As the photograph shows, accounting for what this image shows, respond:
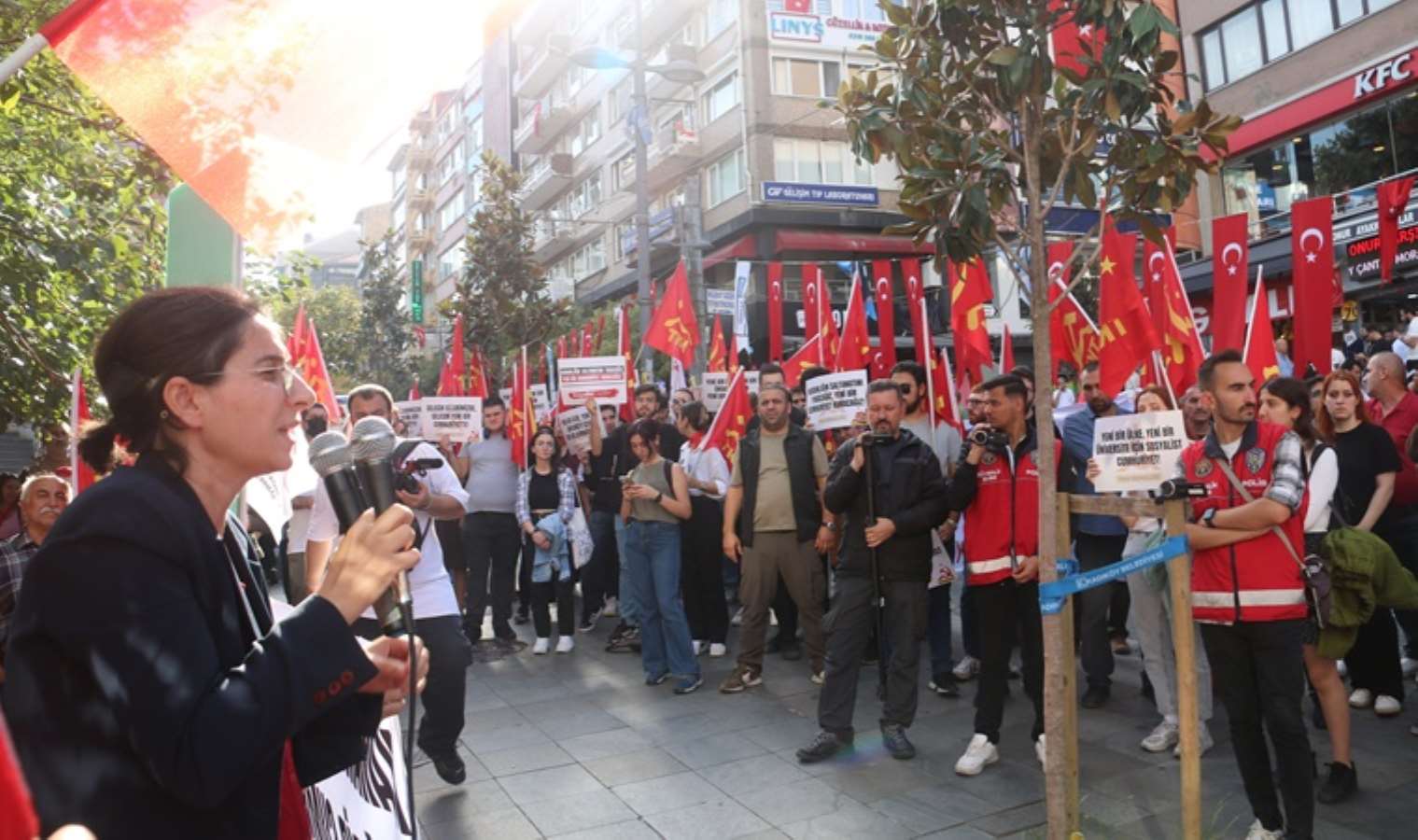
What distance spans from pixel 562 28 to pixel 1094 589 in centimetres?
4316

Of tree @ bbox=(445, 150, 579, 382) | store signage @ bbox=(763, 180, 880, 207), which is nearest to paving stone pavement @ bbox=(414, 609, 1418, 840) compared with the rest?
tree @ bbox=(445, 150, 579, 382)

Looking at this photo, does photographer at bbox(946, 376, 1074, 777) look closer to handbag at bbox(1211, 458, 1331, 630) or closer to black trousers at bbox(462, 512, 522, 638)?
handbag at bbox(1211, 458, 1331, 630)

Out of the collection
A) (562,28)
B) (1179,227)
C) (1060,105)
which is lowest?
(1060,105)

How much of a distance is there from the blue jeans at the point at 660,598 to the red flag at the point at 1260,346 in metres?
4.92

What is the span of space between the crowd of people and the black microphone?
11cm

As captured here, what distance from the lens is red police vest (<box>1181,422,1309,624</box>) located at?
393cm

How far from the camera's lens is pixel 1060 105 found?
13.1ft

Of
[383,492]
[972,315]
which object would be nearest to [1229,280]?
[972,315]

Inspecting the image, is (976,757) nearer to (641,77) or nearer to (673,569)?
(673,569)

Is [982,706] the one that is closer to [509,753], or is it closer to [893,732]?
[893,732]

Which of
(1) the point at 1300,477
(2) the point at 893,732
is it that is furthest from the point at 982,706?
(1) the point at 1300,477

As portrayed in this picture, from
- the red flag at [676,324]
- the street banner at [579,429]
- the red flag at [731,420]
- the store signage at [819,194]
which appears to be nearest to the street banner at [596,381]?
the street banner at [579,429]

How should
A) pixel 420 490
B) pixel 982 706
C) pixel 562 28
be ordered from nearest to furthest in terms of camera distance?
pixel 420 490 → pixel 982 706 → pixel 562 28

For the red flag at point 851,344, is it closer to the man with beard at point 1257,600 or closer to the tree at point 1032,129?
the tree at point 1032,129
